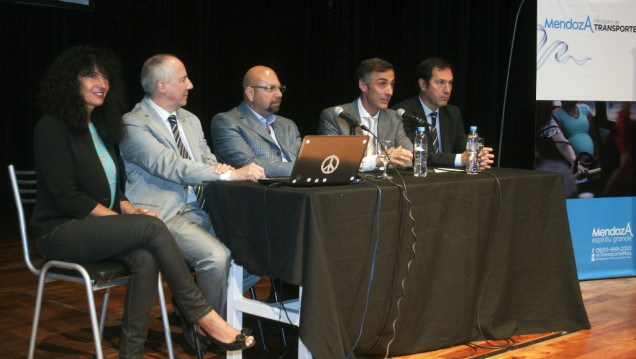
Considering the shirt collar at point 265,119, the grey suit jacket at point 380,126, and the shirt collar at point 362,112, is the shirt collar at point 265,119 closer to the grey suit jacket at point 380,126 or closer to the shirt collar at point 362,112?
the grey suit jacket at point 380,126

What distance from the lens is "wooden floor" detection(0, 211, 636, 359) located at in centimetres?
301

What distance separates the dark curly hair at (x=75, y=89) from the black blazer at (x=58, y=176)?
48 mm

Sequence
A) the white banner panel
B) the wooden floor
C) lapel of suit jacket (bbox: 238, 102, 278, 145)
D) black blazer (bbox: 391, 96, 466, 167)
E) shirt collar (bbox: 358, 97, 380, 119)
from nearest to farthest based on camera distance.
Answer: the wooden floor → lapel of suit jacket (bbox: 238, 102, 278, 145) → shirt collar (bbox: 358, 97, 380, 119) → black blazer (bbox: 391, 96, 466, 167) → the white banner panel

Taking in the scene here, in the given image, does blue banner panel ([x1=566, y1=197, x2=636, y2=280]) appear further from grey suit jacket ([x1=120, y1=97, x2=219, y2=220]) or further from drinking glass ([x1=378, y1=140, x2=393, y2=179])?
grey suit jacket ([x1=120, y1=97, x2=219, y2=220])

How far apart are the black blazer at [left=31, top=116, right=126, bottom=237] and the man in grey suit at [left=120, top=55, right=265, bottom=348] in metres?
0.37

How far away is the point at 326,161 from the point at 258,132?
0.94 metres

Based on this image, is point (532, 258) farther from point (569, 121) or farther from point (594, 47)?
point (594, 47)

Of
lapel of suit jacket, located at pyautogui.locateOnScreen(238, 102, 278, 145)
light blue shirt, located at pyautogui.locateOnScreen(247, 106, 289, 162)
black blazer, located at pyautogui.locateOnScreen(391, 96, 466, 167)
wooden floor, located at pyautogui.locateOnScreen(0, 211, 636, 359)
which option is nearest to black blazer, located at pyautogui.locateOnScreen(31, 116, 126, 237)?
wooden floor, located at pyautogui.locateOnScreen(0, 211, 636, 359)

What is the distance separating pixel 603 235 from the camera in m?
4.62

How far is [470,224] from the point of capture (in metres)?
3.01

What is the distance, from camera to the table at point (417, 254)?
2.49 metres

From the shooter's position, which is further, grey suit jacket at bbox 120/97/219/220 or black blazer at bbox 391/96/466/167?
black blazer at bbox 391/96/466/167

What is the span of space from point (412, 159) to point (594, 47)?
2007 millimetres

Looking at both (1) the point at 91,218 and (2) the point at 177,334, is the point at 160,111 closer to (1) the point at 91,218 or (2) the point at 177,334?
(1) the point at 91,218
